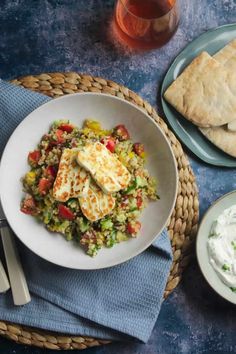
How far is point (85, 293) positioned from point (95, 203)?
49 centimetres

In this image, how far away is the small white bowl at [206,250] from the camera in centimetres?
251

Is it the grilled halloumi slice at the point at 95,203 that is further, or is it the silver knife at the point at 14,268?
the silver knife at the point at 14,268

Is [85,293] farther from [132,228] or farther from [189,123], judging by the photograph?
[189,123]

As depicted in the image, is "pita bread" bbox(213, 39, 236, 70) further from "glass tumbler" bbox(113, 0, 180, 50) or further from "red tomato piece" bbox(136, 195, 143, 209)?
"red tomato piece" bbox(136, 195, 143, 209)

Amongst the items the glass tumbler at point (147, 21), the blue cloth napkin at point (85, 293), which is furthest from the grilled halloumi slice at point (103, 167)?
the glass tumbler at point (147, 21)

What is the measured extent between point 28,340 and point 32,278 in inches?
11.3

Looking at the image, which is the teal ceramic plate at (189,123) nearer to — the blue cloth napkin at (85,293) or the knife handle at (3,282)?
the blue cloth napkin at (85,293)

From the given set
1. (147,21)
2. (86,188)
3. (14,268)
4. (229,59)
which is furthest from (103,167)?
(229,59)

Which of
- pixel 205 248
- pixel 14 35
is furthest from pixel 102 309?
pixel 14 35

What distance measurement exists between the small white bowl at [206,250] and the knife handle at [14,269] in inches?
29.8

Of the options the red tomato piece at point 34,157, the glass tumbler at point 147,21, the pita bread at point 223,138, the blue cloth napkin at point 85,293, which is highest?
the glass tumbler at point 147,21

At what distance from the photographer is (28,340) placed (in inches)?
101

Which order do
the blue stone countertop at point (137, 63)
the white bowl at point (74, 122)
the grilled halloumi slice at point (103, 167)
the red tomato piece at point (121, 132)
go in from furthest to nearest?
the blue stone countertop at point (137, 63)
the red tomato piece at point (121, 132)
the white bowl at point (74, 122)
the grilled halloumi slice at point (103, 167)

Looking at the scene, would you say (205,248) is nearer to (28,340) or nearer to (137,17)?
(28,340)
